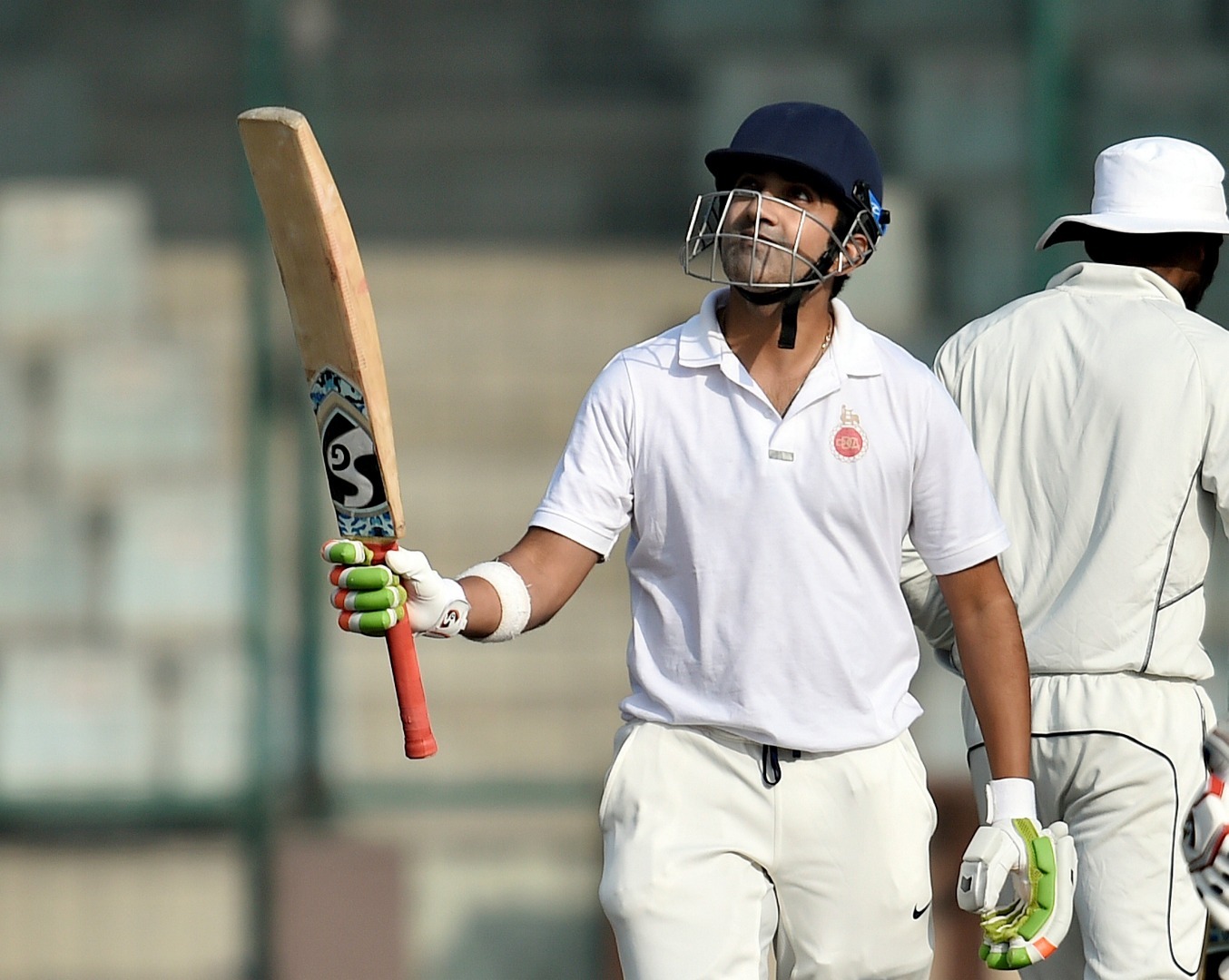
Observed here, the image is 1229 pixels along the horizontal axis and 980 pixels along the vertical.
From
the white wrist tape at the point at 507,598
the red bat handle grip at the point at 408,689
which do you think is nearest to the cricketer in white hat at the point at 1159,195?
the white wrist tape at the point at 507,598

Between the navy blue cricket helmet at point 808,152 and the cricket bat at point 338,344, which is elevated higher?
the navy blue cricket helmet at point 808,152

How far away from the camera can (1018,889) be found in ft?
11.0

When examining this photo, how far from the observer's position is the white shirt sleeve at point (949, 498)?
128 inches

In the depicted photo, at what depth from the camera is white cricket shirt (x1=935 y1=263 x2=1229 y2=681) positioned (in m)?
3.65

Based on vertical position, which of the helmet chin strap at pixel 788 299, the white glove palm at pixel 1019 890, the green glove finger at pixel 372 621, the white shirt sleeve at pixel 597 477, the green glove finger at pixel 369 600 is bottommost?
the white glove palm at pixel 1019 890

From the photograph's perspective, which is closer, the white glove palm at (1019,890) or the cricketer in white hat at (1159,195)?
the white glove palm at (1019,890)

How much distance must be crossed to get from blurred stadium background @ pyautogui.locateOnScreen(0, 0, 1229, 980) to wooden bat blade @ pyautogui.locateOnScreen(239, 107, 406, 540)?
Result: 2586 mm

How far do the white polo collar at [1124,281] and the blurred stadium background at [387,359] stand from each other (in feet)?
5.84

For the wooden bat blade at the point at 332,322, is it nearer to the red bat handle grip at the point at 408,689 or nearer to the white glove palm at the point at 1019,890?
the red bat handle grip at the point at 408,689

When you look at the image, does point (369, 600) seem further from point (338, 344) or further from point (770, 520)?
point (770, 520)

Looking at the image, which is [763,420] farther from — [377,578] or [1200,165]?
[1200,165]

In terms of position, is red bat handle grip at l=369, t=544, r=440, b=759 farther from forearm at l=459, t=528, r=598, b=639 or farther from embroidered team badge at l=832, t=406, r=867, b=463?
embroidered team badge at l=832, t=406, r=867, b=463

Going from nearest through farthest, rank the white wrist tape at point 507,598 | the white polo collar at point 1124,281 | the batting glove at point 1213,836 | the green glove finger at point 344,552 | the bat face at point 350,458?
the green glove finger at point 344,552 → the bat face at point 350,458 → the white wrist tape at point 507,598 → the batting glove at point 1213,836 → the white polo collar at point 1124,281

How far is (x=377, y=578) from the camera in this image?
287cm
